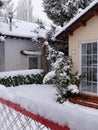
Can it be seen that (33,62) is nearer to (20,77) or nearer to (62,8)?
(20,77)

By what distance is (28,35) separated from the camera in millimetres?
18922

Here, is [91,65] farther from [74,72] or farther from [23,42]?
[23,42]

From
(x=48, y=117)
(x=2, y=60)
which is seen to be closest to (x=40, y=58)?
(x=2, y=60)

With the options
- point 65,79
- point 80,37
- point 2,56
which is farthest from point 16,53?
point 65,79

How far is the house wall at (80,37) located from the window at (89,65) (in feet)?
0.78

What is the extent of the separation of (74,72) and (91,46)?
1.63 metres

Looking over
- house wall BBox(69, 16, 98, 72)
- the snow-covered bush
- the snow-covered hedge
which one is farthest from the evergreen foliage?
house wall BBox(69, 16, 98, 72)

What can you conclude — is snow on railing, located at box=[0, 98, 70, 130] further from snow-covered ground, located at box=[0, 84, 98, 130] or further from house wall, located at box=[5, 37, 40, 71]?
house wall, located at box=[5, 37, 40, 71]

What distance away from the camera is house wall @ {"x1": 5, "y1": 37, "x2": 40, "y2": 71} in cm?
1838

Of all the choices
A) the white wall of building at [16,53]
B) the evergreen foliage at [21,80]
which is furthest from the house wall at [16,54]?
the evergreen foliage at [21,80]

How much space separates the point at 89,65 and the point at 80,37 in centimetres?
147

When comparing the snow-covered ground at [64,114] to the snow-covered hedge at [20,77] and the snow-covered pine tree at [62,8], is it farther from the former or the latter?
the snow-covered pine tree at [62,8]

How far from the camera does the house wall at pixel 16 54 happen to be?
18.4m

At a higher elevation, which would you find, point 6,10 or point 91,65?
point 6,10
